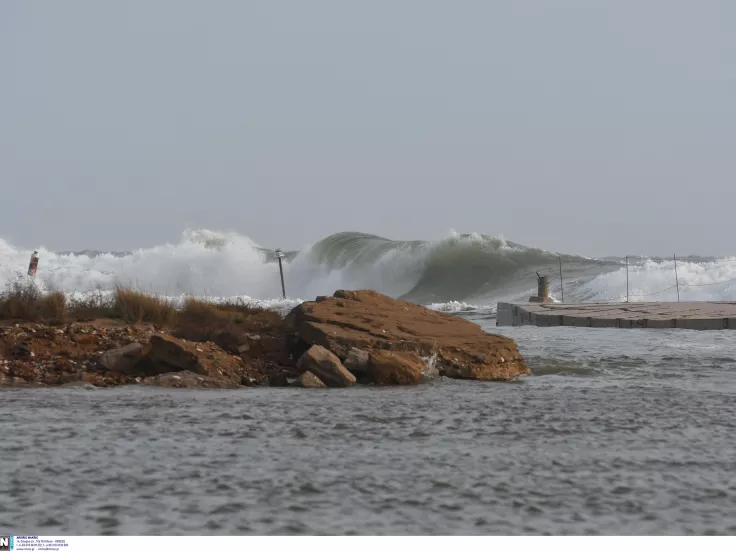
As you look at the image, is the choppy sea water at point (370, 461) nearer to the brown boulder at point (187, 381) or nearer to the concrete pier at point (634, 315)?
the brown boulder at point (187, 381)

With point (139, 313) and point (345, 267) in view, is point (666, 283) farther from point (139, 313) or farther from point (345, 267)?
point (139, 313)

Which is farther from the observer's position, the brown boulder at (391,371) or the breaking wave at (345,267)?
the breaking wave at (345,267)

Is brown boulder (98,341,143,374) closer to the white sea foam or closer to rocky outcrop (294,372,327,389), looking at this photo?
rocky outcrop (294,372,327,389)

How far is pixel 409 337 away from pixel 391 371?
118 cm

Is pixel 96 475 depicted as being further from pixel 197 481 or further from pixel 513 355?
pixel 513 355

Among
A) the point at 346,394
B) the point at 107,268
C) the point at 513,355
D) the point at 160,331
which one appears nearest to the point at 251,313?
the point at 160,331

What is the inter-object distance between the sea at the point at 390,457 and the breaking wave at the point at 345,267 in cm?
3389

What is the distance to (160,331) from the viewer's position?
9820 mm

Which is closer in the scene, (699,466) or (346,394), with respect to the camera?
(699,466)

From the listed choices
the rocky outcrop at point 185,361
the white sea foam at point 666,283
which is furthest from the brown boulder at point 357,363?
the white sea foam at point 666,283

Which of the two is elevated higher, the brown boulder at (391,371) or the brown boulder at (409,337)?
the brown boulder at (409,337)

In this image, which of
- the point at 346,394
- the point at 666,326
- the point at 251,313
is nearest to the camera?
the point at 346,394

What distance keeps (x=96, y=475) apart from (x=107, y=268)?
51.2 m

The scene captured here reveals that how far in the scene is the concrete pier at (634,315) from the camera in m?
14.8
